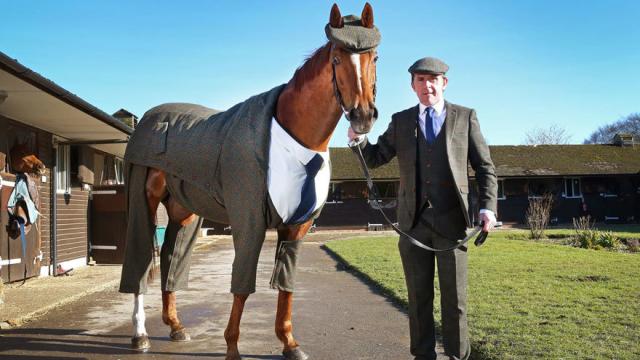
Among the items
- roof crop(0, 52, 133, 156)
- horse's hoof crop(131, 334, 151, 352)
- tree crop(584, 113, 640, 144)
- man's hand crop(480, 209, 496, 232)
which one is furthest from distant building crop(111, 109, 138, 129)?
tree crop(584, 113, 640, 144)

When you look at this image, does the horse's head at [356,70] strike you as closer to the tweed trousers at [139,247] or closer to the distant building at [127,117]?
the tweed trousers at [139,247]

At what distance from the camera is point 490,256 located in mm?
11219

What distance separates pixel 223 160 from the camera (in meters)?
3.87

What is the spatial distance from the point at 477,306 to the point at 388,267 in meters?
3.87

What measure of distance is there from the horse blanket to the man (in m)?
0.78

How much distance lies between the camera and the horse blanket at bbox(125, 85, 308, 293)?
3652 mm

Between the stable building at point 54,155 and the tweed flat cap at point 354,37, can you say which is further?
the stable building at point 54,155

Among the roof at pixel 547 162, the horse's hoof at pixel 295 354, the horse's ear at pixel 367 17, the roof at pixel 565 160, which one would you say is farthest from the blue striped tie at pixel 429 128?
the roof at pixel 565 160

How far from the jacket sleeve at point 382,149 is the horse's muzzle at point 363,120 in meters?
0.48

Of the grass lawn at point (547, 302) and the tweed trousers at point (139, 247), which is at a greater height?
the tweed trousers at point (139, 247)

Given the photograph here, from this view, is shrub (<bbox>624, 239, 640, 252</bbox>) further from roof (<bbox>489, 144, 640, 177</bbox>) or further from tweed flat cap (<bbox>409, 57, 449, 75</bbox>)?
roof (<bbox>489, 144, 640, 177</bbox>)

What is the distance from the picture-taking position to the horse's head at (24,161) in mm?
8242

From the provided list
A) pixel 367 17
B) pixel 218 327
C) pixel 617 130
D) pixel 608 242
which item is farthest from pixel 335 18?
pixel 617 130

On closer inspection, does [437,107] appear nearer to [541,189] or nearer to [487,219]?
[487,219]
